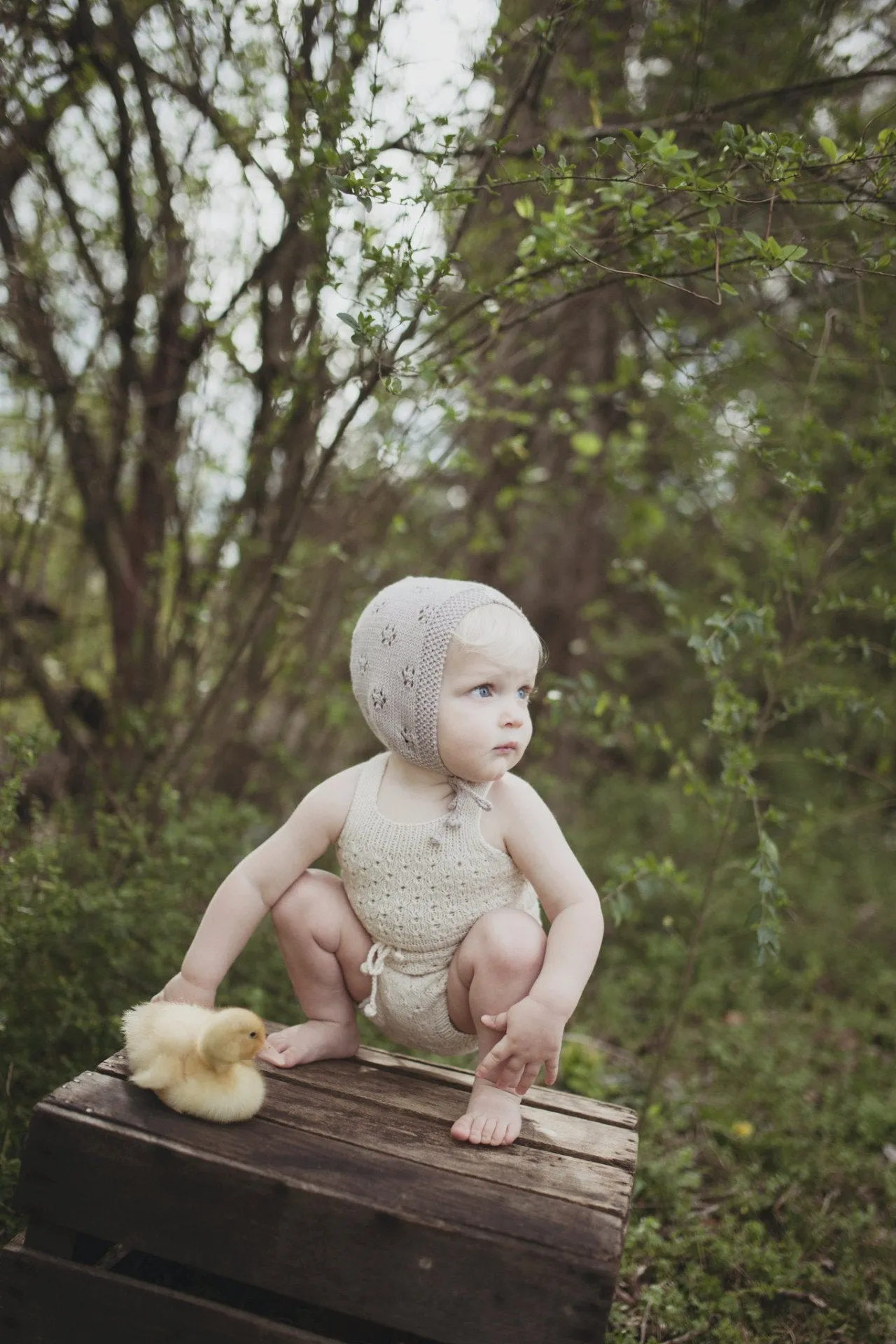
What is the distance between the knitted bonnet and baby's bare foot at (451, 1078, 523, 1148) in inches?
24.5

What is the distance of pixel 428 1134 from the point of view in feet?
6.32

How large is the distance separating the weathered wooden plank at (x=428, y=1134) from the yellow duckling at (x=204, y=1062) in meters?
0.09

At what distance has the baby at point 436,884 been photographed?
1976mm

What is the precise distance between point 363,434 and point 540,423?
4.45 ft

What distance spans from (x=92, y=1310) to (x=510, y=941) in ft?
3.06

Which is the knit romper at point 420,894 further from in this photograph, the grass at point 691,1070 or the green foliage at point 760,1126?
the green foliage at point 760,1126

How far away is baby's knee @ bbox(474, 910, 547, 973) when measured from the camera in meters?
1.97

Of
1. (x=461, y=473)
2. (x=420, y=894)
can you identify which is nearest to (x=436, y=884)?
(x=420, y=894)

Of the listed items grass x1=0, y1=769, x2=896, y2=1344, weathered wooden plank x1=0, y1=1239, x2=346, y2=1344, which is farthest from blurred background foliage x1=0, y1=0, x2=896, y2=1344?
weathered wooden plank x1=0, y1=1239, x2=346, y2=1344

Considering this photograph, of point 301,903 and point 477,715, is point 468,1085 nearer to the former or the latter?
point 301,903

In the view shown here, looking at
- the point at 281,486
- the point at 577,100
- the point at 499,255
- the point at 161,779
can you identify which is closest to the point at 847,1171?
the point at 161,779

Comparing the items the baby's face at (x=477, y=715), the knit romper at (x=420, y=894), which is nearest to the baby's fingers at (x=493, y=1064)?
the knit romper at (x=420, y=894)

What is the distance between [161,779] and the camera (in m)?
3.31

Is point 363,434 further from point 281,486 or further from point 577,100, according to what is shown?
point 577,100
